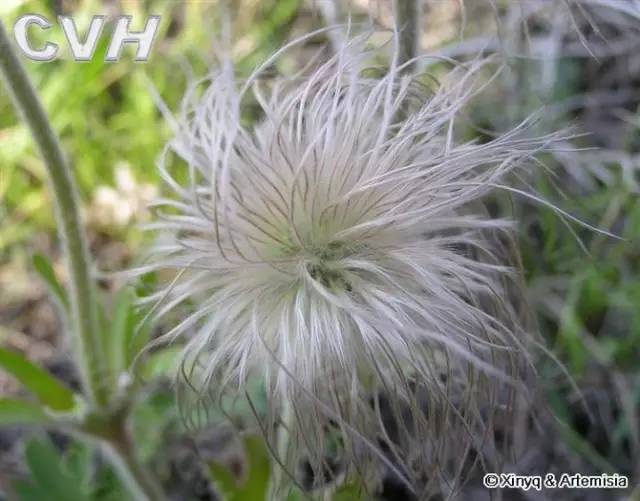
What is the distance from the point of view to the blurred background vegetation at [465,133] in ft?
3.99

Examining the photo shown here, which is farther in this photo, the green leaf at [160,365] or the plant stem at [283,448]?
the green leaf at [160,365]

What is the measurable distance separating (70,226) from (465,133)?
0.59 meters

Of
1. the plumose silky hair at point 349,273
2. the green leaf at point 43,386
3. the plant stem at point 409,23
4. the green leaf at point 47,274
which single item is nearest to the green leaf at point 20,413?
the green leaf at point 43,386

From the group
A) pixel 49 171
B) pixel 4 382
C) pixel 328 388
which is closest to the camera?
pixel 328 388

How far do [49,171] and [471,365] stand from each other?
52cm

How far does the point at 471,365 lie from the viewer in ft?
2.61

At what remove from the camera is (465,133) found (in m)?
1.19

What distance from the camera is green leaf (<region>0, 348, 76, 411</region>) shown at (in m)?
1.04

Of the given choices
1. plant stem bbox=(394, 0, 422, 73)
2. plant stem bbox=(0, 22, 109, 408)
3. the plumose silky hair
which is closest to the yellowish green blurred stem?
plant stem bbox=(0, 22, 109, 408)

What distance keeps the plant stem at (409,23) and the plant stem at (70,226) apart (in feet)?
1.30

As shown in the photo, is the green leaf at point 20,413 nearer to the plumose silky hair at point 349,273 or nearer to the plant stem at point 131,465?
the plant stem at point 131,465

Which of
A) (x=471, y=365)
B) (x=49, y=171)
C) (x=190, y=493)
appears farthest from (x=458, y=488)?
(x=190, y=493)

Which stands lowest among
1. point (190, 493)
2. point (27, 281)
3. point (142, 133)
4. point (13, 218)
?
point (190, 493)

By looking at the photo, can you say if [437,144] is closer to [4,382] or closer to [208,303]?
[208,303]
